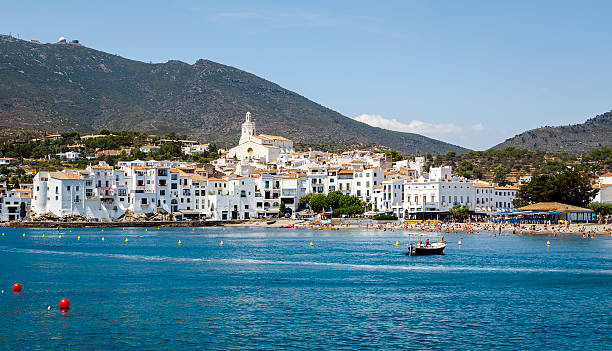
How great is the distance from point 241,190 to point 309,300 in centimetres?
8469

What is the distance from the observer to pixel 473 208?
111250 mm

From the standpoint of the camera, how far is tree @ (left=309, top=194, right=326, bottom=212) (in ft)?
369

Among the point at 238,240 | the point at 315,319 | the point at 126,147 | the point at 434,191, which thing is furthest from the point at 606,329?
the point at 126,147

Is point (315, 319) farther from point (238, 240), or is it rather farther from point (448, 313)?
point (238, 240)

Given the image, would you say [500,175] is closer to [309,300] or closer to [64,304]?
[309,300]

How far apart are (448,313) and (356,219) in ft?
254

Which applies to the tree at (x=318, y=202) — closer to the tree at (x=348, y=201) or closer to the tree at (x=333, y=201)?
the tree at (x=333, y=201)

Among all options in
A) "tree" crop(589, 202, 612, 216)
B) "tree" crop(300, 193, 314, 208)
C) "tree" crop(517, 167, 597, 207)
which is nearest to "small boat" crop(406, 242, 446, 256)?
"tree" crop(517, 167, 597, 207)

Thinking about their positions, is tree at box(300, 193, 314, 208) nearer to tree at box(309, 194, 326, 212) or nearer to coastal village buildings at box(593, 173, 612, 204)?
tree at box(309, 194, 326, 212)

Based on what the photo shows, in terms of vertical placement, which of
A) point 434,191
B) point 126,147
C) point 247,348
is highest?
point 126,147

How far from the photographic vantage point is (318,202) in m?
113

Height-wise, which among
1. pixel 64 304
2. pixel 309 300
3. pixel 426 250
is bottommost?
pixel 309 300

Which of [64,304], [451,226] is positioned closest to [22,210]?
[451,226]

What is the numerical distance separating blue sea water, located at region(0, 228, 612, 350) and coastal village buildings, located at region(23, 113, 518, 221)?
48.8 metres
